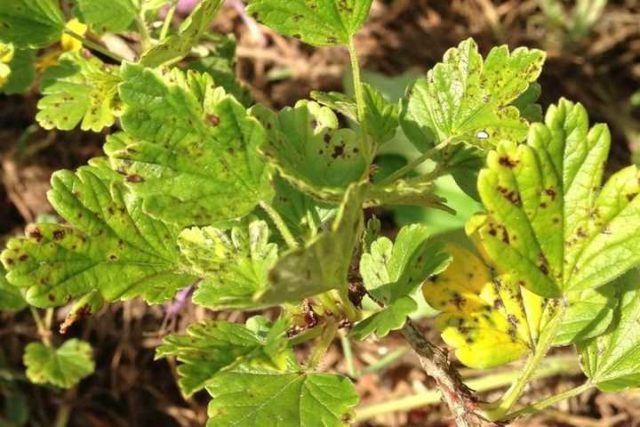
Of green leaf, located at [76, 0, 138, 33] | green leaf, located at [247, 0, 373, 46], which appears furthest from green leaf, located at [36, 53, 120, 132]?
green leaf, located at [247, 0, 373, 46]

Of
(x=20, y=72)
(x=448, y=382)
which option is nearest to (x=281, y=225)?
(x=448, y=382)

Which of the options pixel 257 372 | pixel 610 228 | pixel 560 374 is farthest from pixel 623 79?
pixel 257 372

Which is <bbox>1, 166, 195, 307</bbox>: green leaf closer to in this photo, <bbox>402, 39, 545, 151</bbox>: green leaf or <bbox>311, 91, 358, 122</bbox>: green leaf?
<bbox>311, 91, 358, 122</bbox>: green leaf

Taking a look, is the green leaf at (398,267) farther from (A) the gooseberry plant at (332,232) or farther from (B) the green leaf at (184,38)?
(B) the green leaf at (184,38)

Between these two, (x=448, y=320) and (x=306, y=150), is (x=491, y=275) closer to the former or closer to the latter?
(x=448, y=320)

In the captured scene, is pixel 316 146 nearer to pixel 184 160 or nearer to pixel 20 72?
pixel 184 160

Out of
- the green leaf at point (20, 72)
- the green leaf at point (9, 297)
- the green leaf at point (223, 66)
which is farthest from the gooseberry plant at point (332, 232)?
the green leaf at point (9, 297)
